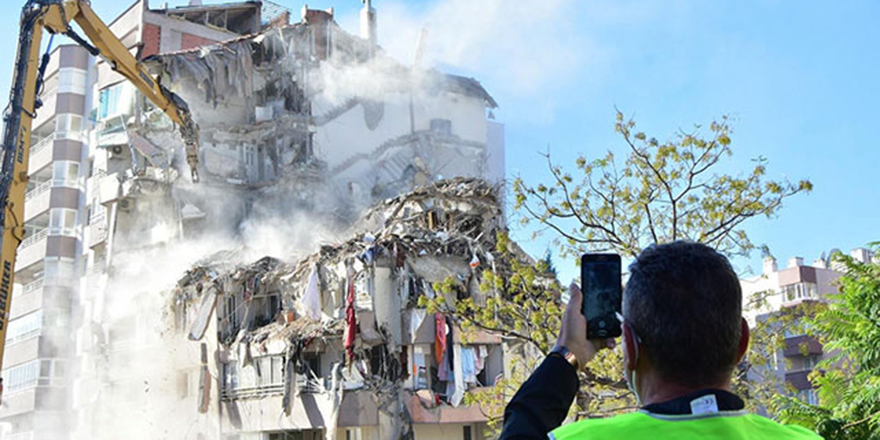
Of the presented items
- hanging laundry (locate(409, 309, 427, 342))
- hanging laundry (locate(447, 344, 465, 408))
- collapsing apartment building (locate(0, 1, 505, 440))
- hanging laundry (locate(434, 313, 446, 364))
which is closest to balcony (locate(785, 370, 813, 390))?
collapsing apartment building (locate(0, 1, 505, 440))

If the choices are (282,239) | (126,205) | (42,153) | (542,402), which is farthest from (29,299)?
(542,402)

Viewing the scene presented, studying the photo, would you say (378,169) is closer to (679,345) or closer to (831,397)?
(831,397)

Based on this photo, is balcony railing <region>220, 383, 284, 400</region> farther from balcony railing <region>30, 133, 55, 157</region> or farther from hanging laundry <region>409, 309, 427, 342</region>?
balcony railing <region>30, 133, 55, 157</region>

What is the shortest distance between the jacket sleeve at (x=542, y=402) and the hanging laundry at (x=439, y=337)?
2716 cm

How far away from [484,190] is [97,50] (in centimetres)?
1395

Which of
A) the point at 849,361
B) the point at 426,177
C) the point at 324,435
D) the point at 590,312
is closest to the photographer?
the point at 590,312

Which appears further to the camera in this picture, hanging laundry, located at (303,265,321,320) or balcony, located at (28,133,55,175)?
balcony, located at (28,133,55,175)

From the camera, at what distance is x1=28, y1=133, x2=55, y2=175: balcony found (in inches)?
1904

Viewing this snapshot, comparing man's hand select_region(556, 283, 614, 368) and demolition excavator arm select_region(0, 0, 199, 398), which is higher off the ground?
demolition excavator arm select_region(0, 0, 199, 398)

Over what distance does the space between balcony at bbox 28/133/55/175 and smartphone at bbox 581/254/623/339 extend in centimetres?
4937

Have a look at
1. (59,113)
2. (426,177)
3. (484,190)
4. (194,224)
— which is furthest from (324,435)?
(59,113)

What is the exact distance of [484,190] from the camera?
108ft

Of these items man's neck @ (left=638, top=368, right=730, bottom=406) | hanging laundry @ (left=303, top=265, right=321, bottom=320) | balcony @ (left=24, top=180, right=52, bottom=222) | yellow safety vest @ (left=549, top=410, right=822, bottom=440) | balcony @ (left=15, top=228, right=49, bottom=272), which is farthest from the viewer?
balcony @ (left=24, top=180, right=52, bottom=222)

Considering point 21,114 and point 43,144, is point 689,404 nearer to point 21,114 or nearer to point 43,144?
point 21,114
